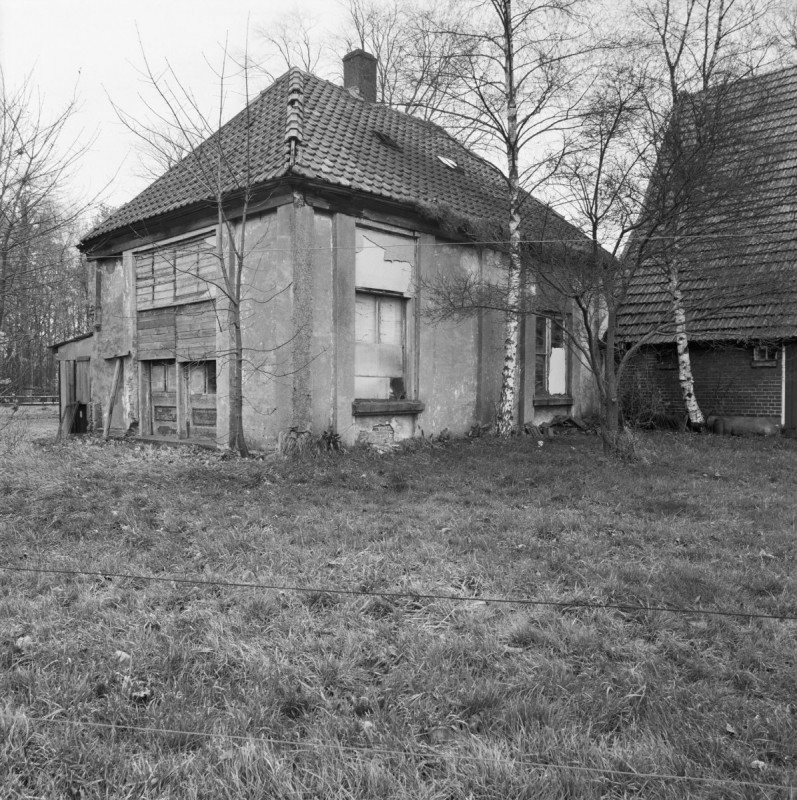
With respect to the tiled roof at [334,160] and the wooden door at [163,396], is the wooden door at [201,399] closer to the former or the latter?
the wooden door at [163,396]

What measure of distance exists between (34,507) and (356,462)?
4.47 m

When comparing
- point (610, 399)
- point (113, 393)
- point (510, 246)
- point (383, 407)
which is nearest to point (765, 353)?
point (610, 399)

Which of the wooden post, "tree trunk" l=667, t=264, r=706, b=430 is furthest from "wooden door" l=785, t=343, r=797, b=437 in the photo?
the wooden post

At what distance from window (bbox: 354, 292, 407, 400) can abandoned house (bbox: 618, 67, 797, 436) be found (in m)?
4.57

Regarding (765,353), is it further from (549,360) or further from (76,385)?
(76,385)

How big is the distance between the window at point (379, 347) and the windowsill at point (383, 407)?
29 centimetres

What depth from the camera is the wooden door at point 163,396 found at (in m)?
13.0

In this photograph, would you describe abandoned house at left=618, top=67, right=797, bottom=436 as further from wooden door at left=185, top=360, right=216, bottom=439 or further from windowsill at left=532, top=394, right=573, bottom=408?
wooden door at left=185, top=360, right=216, bottom=439

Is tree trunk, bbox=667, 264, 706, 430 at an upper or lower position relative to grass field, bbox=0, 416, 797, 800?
upper

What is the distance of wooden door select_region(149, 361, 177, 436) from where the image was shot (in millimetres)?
13000

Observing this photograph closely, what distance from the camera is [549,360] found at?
15.6m

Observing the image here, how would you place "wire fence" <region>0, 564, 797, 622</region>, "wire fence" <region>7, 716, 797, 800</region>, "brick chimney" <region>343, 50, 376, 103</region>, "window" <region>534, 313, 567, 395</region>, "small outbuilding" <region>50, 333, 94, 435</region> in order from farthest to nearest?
"brick chimney" <region>343, 50, 376, 103</region>
"small outbuilding" <region>50, 333, 94, 435</region>
"window" <region>534, 313, 567, 395</region>
"wire fence" <region>0, 564, 797, 622</region>
"wire fence" <region>7, 716, 797, 800</region>

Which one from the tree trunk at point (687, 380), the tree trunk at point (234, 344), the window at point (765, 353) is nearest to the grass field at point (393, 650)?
the tree trunk at point (234, 344)

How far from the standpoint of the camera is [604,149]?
31.0 feet
